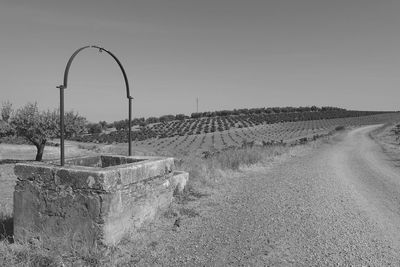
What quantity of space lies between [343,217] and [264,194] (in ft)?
8.68

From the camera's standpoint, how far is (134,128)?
69750mm

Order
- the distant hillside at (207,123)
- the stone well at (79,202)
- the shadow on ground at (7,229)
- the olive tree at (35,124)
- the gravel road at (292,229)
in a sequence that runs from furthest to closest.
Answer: the distant hillside at (207,123) < the olive tree at (35,124) < the shadow on ground at (7,229) < the stone well at (79,202) < the gravel road at (292,229)

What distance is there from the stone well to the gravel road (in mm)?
764

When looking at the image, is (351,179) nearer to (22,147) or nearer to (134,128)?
(22,147)

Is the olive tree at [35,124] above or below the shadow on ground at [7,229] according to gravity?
above

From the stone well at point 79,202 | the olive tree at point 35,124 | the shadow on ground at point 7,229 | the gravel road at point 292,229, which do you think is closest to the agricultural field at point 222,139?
the olive tree at point 35,124

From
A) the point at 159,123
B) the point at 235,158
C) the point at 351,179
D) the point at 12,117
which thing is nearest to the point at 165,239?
the point at 351,179

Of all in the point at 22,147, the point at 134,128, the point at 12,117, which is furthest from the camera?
the point at 134,128

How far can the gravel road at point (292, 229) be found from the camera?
16.3 ft

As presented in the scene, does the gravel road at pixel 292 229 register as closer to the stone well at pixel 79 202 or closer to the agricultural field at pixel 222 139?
the stone well at pixel 79 202

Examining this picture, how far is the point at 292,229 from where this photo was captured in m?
6.18

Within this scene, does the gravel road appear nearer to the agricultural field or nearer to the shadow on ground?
the shadow on ground

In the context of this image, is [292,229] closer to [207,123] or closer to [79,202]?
[79,202]

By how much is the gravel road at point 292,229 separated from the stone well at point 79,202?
30.1 inches
